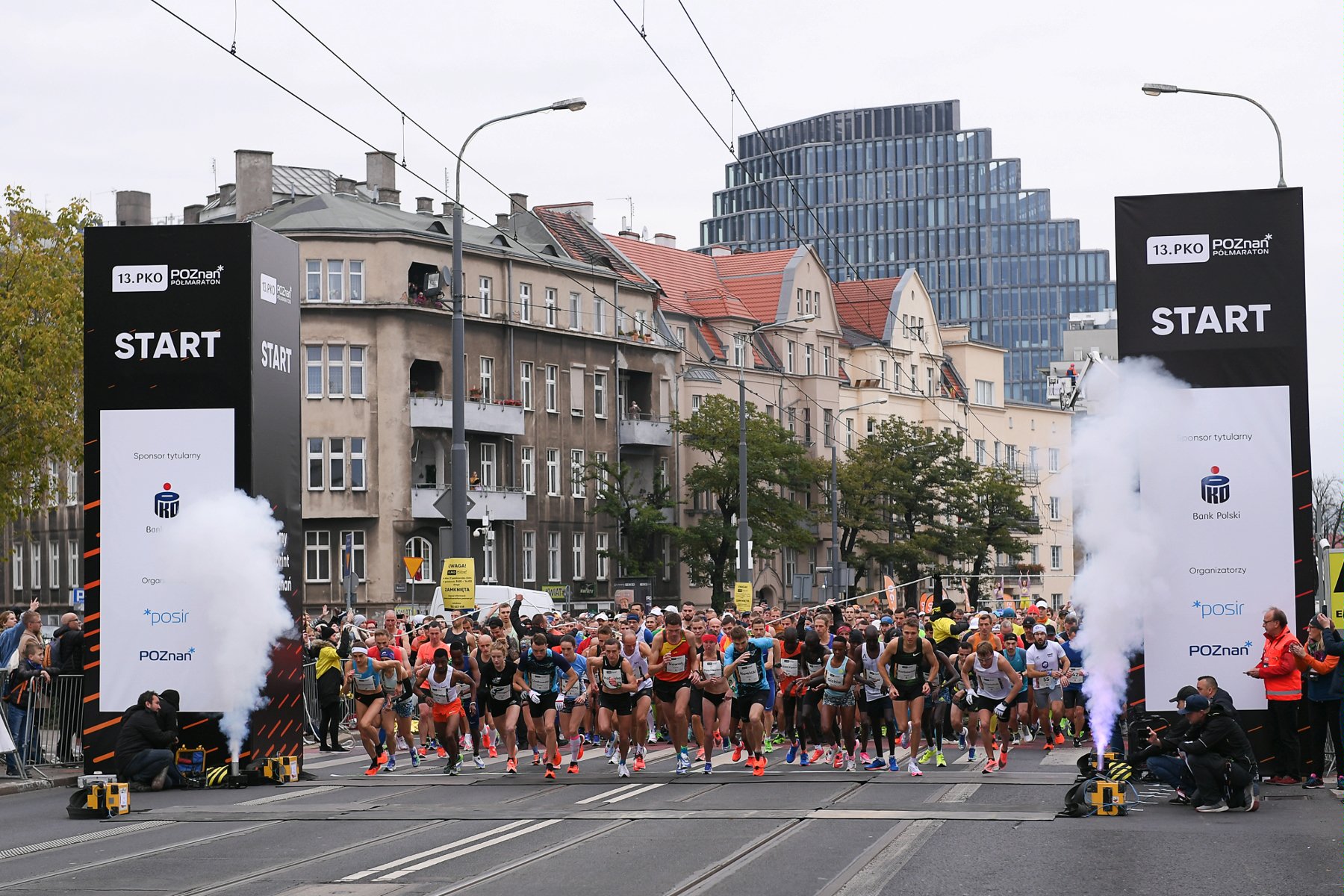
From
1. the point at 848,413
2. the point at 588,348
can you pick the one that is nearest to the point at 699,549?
the point at 588,348

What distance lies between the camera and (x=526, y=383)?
2507 inches

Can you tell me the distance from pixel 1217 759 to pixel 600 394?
168 feet

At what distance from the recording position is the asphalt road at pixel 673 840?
12688mm

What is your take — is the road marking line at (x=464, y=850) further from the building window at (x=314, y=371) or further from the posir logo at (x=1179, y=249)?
the building window at (x=314, y=371)

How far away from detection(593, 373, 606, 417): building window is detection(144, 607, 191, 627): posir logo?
46.4 metres

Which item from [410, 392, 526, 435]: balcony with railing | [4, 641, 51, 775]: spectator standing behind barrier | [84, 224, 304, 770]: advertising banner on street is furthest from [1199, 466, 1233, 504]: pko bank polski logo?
[410, 392, 526, 435]: balcony with railing

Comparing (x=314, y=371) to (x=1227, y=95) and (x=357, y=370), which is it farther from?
(x=1227, y=95)

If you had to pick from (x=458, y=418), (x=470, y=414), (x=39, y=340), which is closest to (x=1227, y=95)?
(x=458, y=418)

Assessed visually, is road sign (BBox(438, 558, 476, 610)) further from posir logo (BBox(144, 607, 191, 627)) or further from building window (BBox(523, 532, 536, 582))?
building window (BBox(523, 532, 536, 582))

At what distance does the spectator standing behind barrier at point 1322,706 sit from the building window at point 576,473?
4679 centimetres

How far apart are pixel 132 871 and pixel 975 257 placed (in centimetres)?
14156

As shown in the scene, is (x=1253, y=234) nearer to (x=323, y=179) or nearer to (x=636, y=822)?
(x=636, y=822)

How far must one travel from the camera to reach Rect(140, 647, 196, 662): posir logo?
20.5 m

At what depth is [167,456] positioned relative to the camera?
819 inches
